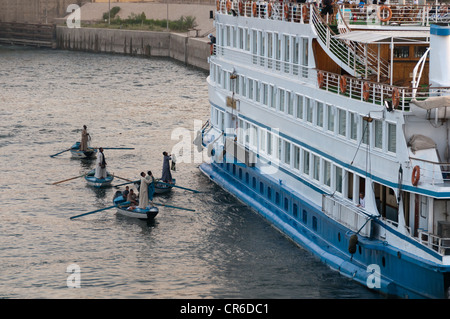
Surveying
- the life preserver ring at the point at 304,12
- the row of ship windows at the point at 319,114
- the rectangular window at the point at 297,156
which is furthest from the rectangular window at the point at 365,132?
the life preserver ring at the point at 304,12

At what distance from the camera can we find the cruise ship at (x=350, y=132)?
27.3 metres

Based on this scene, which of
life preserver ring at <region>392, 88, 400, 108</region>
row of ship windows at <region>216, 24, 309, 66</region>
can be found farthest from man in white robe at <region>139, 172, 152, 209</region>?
life preserver ring at <region>392, 88, 400, 108</region>

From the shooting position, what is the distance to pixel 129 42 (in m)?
121

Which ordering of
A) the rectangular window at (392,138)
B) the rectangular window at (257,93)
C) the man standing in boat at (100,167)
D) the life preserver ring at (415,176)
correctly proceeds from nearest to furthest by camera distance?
the life preserver ring at (415,176) → the rectangular window at (392,138) → the rectangular window at (257,93) → the man standing in boat at (100,167)

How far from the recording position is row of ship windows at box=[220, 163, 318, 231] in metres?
34.9

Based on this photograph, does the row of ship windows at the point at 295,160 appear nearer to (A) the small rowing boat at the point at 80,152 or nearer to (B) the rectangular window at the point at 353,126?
(B) the rectangular window at the point at 353,126

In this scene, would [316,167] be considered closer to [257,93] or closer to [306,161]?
[306,161]

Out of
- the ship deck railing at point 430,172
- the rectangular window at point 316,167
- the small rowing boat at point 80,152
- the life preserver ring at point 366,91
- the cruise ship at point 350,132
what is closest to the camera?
the ship deck railing at point 430,172

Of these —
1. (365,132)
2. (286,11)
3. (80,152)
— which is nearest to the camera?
(365,132)

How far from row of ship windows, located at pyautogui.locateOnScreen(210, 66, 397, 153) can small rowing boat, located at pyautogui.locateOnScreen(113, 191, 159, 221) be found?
20.5 feet

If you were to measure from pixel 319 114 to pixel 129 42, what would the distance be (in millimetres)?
90087

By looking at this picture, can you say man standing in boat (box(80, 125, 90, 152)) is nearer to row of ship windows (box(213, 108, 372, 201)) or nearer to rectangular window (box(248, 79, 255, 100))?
row of ship windows (box(213, 108, 372, 201))

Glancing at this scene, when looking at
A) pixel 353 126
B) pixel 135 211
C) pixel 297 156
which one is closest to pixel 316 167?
pixel 297 156
